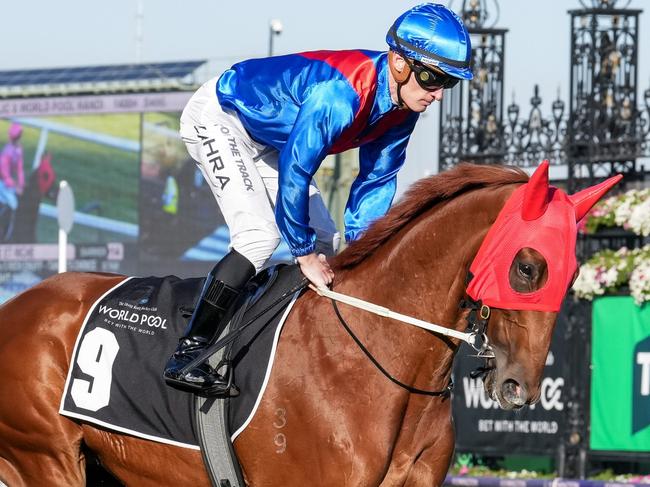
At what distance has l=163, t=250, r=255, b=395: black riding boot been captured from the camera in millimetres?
4617

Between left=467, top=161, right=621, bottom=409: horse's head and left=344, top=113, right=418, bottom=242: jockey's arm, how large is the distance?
0.92m

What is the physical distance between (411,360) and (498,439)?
7.03 metres

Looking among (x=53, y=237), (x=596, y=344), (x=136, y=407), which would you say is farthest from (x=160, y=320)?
(x=53, y=237)

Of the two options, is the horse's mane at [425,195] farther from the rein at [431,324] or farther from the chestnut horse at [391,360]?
the rein at [431,324]

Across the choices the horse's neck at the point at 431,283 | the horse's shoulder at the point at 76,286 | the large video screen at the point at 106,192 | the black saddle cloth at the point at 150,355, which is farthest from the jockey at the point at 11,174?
the horse's neck at the point at 431,283

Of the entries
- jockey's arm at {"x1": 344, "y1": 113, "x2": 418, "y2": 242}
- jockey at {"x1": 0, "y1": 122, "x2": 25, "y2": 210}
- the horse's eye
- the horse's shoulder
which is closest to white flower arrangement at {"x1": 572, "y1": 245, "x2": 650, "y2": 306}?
jockey's arm at {"x1": 344, "y1": 113, "x2": 418, "y2": 242}

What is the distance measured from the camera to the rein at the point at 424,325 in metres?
4.23

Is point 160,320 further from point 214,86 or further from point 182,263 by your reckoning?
point 182,263

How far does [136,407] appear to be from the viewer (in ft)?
15.8

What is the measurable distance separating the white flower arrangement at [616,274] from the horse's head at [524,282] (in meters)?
6.23

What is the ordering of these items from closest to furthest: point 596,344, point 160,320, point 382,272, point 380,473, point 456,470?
point 380,473
point 382,272
point 160,320
point 596,344
point 456,470

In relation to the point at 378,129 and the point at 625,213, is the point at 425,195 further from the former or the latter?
the point at 625,213

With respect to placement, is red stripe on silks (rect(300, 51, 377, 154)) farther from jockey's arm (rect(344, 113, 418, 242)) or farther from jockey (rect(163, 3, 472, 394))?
jockey's arm (rect(344, 113, 418, 242))

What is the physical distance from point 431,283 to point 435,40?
0.89 meters
